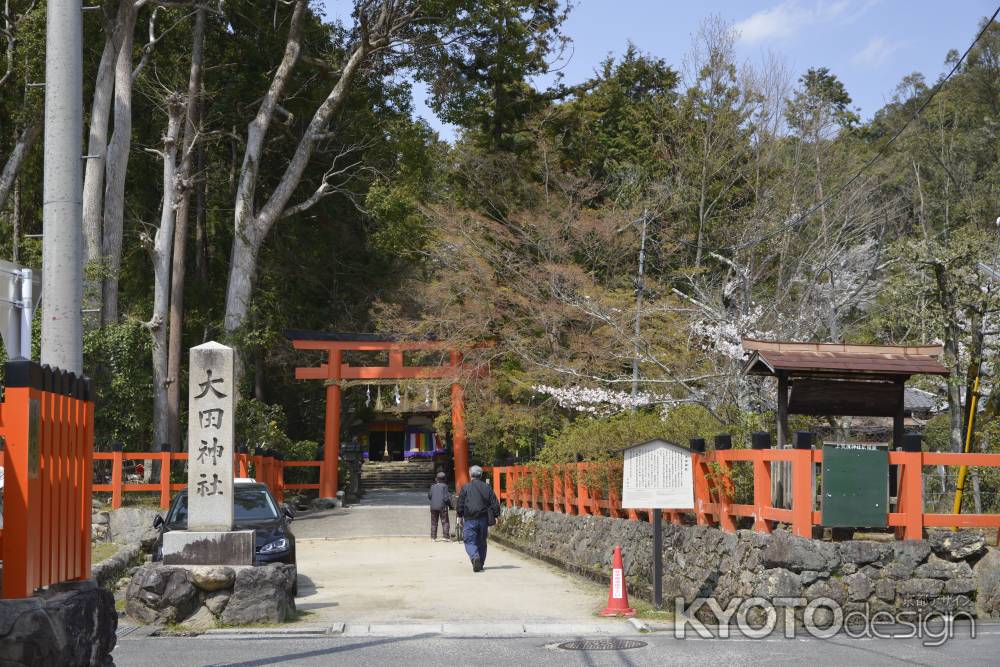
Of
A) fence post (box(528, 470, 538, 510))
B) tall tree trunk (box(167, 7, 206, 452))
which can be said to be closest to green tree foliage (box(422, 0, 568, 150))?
tall tree trunk (box(167, 7, 206, 452))

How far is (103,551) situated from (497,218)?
17896 millimetres

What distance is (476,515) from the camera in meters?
16.0

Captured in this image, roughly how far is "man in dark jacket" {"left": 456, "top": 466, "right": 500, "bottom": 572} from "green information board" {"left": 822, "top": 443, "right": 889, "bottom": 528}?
6426mm

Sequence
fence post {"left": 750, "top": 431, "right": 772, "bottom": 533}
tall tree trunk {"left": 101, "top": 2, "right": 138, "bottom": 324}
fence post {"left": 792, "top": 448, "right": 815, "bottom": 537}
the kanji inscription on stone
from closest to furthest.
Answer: fence post {"left": 792, "top": 448, "right": 815, "bottom": 537}, fence post {"left": 750, "top": 431, "right": 772, "bottom": 533}, the kanji inscription on stone, tall tree trunk {"left": 101, "top": 2, "right": 138, "bottom": 324}

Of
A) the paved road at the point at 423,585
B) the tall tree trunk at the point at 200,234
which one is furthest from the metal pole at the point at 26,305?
the tall tree trunk at the point at 200,234

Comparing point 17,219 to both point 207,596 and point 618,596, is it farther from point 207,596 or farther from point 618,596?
point 618,596

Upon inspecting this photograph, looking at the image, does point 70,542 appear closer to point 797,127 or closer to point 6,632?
point 6,632

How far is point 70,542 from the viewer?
21.5 ft

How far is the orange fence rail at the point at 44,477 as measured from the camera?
5.66m

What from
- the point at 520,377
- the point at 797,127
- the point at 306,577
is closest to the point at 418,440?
the point at 520,377

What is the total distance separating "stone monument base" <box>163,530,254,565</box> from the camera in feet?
37.1

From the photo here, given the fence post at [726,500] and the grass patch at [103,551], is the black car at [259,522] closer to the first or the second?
the grass patch at [103,551]

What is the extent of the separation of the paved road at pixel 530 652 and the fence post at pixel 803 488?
51.2 inches

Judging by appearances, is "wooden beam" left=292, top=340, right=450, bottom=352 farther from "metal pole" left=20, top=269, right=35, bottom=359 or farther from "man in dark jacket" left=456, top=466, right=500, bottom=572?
"metal pole" left=20, top=269, right=35, bottom=359
